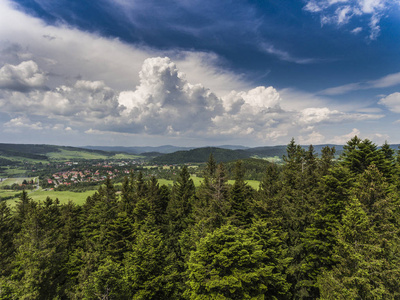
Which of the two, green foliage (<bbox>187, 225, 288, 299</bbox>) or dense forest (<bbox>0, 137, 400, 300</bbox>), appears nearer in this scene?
dense forest (<bbox>0, 137, 400, 300</bbox>)

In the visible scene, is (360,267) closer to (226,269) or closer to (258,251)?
(258,251)

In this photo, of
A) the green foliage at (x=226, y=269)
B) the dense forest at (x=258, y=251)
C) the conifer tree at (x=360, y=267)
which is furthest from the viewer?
the green foliage at (x=226, y=269)

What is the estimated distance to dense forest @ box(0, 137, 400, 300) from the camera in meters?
18.9

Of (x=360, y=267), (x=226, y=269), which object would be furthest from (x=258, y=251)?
(x=360, y=267)

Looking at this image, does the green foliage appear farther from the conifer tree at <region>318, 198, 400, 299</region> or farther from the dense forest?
the conifer tree at <region>318, 198, 400, 299</region>

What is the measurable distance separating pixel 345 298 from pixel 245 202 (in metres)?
20.3

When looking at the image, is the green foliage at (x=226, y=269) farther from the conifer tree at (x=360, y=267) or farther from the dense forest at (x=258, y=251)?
the conifer tree at (x=360, y=267)

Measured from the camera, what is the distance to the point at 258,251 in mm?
20234

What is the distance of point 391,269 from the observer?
18.8 m

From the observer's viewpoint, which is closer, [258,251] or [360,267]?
[360,267]

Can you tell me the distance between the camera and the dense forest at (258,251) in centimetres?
1892

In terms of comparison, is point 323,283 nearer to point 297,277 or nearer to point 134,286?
point 297,277

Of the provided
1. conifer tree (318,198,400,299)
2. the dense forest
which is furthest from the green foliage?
conifer tree (318,198,400,299)

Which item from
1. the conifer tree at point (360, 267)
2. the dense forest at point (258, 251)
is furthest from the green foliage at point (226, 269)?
the conifer tree at point (360, 267)
